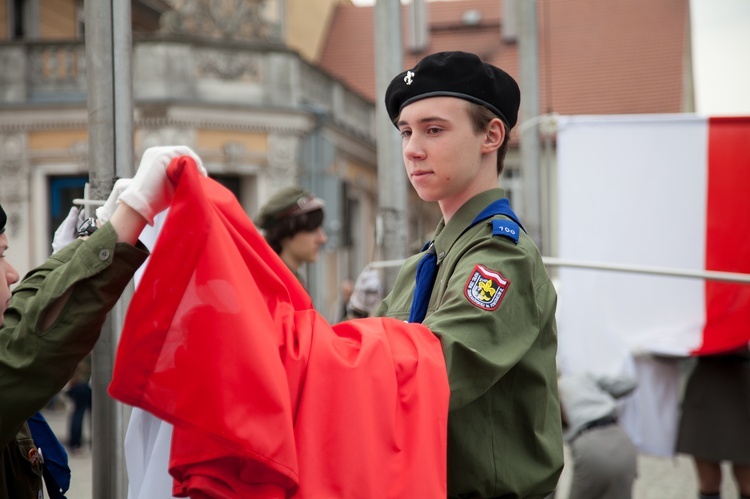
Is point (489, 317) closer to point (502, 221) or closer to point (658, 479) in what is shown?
point (502, 221)

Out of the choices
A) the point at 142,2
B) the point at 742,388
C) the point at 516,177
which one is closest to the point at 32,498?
the point at 742,388

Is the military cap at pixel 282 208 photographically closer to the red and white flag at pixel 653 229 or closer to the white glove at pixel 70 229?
the red and white flag at pixel 653 229

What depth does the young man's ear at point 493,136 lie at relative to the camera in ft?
7.57

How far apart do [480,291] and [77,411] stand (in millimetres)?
9280

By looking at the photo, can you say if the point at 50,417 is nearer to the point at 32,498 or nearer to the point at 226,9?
the point at 226,9

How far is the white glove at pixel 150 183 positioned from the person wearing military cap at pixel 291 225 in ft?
9.22

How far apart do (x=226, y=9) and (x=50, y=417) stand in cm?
779

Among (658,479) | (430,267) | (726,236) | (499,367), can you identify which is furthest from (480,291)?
(658,479)

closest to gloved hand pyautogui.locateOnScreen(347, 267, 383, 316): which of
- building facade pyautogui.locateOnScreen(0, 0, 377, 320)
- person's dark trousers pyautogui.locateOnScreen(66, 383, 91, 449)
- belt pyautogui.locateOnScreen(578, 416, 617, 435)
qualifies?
belt pyautogui.locateOnScreen(578, 416, 617, 435)

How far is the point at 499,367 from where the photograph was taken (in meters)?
2.01

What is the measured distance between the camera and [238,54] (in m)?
16.5

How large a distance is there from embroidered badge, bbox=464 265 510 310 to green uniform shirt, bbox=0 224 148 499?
2.17ft

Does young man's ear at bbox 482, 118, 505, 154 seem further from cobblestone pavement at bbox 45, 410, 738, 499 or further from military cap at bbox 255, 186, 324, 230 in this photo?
cobblestone pavement at bbox 45, 410, 738, 499

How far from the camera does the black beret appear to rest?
224 cm
